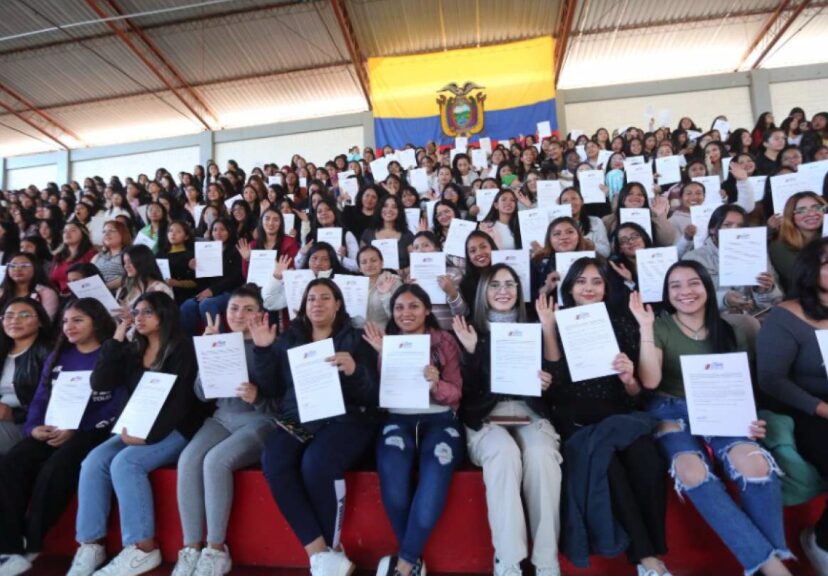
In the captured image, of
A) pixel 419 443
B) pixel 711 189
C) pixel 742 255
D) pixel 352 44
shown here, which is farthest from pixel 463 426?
pixel 352 44

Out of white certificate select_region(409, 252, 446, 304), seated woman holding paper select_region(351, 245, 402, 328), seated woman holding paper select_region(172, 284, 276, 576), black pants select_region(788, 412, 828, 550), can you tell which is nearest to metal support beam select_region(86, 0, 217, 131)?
seated woman holding paper select_region(351, 245, 402, 328)

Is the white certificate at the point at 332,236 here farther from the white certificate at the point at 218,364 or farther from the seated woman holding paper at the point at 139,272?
the white certificate at the point at 218,364

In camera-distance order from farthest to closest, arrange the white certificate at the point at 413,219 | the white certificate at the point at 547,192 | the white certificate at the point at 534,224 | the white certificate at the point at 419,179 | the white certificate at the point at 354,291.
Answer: the white certificate at the point at 419,179
the white certificate at the point at 413,219
the white certificate at the point at 547,192
the white certificate at the point at 534,224
the white certificate at the point at 354,291

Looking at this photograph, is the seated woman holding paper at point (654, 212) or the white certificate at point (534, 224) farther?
the white certificate at point (534, 224)

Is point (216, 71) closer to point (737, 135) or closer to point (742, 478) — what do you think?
point (737, 135)

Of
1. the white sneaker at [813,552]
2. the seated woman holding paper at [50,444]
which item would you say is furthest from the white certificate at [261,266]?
the white sneaker at [813,552]

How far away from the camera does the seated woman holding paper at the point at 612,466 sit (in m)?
1.72

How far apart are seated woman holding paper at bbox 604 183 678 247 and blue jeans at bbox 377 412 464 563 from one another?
254 centimetres

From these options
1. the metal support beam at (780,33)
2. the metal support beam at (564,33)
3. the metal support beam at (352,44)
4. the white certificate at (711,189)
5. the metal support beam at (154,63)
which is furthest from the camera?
the metal support beam at (780,33)

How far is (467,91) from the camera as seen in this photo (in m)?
11.1

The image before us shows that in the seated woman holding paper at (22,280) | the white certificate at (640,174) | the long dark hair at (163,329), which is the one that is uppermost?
the white certificate at (640,174)

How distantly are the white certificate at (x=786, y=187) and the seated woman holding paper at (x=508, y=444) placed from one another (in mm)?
2734

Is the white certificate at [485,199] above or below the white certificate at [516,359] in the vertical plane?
above

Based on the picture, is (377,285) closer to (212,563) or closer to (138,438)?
(138,438)
